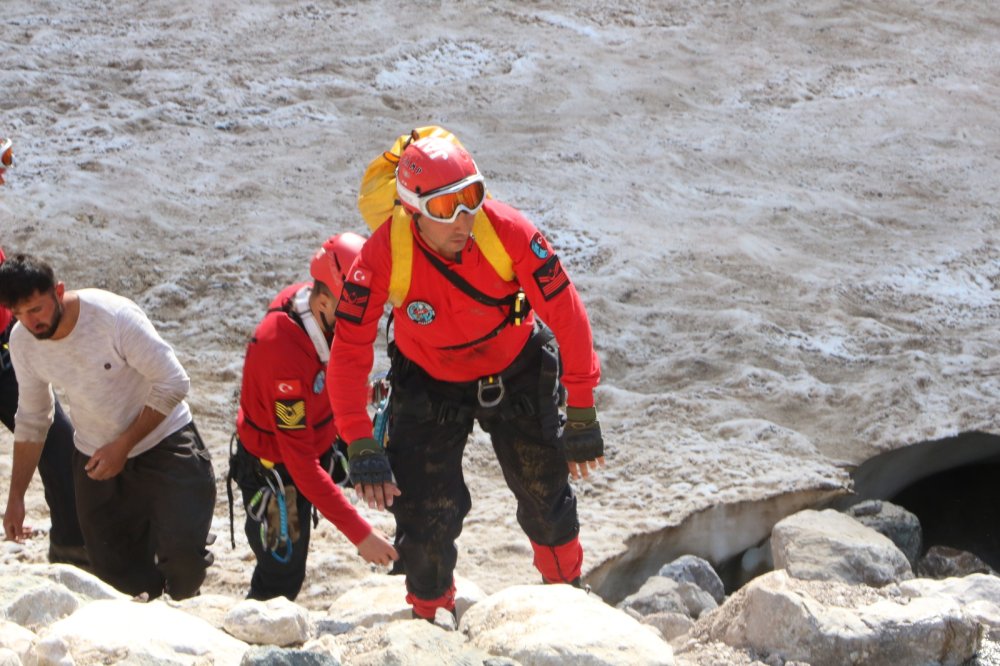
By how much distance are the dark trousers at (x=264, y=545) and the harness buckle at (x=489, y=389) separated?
0.82 meters

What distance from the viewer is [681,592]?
17.5 ft

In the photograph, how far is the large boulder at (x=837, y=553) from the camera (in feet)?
17.0

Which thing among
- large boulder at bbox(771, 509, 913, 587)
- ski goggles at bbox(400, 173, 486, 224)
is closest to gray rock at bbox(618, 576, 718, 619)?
large boulder at bbox(771, 509, 913, 587)

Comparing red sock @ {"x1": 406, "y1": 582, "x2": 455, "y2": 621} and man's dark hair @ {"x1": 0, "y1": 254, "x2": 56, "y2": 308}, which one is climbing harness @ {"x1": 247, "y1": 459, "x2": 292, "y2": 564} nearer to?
red sock @ {"x1": 406, "y1": 582, "x2": 455, "y2": 621}

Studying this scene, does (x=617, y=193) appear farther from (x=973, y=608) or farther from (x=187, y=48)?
(x=973, y=608)

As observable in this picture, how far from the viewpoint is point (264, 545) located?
473cm

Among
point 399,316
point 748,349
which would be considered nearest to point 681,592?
point 399,316

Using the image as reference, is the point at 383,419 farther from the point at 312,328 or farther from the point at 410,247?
the point at 410,247

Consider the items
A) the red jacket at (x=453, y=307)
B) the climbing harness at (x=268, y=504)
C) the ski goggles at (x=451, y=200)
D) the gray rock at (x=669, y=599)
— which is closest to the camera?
the ski goggles at (x=451, y=200)

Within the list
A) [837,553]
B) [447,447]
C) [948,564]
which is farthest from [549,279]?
[948,564]

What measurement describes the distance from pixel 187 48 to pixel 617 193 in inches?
161

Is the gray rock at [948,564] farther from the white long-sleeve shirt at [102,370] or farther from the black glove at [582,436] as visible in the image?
the white long-sleeve shirt at [102,370]

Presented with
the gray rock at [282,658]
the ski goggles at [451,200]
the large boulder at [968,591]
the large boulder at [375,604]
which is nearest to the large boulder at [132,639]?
the gray rock at [282,658]

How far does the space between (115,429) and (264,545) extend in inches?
28.0
